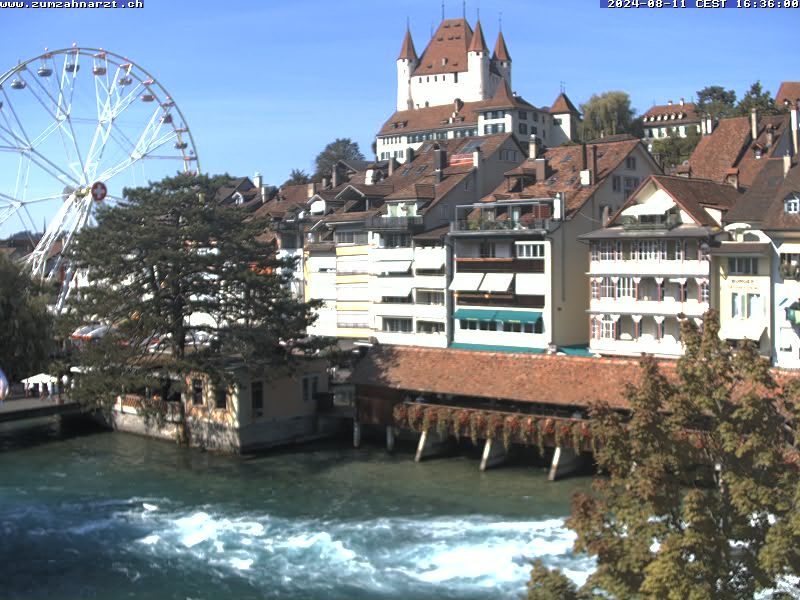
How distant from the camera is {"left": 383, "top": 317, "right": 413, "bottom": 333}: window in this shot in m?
65.2

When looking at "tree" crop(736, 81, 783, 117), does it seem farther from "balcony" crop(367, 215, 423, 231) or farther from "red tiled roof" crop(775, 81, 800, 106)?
"balcony" crop(367, 215, 423, 231)

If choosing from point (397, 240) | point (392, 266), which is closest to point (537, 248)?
point (397, 240)

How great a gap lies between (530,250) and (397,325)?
1118 cm

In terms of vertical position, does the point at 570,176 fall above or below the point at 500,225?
above

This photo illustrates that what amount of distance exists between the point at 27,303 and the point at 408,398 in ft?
72.4

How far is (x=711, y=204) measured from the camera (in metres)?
54.9

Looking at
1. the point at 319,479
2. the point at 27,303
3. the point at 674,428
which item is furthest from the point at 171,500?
the point at 674,428

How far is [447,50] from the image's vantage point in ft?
535

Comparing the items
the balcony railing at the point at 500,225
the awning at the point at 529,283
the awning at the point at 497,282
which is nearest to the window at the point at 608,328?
the awning at the point at 529,283

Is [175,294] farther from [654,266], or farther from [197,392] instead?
[654,266]

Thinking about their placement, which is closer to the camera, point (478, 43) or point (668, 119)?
point (668, 119)

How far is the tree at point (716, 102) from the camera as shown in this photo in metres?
112

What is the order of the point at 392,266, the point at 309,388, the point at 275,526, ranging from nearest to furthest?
the point at 275,526 < the point at 309,388 < the point at 392,266

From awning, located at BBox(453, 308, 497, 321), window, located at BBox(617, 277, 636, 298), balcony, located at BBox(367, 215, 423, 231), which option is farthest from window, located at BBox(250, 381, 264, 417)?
window, located at BBox(617, 277, 636, 298)
